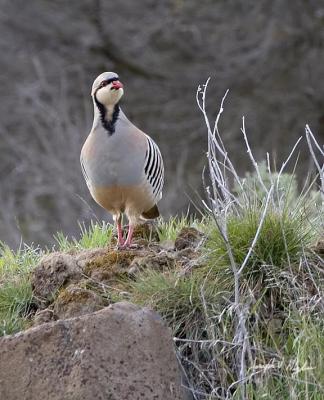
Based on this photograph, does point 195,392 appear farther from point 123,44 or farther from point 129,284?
point 123,44

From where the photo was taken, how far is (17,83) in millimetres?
17109

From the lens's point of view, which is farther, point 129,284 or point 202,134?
point 202,134

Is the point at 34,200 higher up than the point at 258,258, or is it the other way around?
the point at 258,258

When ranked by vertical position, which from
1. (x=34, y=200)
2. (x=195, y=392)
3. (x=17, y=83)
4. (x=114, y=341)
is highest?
(x=114, y=341)

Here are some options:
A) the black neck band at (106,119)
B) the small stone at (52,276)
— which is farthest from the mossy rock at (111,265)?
the black neck band at (106,119)

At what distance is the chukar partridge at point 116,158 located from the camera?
21.4ft

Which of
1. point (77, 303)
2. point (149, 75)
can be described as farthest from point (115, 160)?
point (149, 75)

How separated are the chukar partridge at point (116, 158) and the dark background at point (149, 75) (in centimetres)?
944

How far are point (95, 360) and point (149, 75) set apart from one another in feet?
40.1

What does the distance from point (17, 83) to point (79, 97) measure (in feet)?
2.53

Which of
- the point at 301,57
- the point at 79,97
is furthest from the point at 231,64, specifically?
the point at 79,97

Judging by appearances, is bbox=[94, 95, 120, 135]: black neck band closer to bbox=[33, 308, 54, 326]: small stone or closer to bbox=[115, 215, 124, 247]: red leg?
bbox=[115, 215, 124, 247]: red leg

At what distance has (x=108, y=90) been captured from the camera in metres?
6.61

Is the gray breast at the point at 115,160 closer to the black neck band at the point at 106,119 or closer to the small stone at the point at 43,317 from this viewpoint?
the black neck band at the point at 106,119
